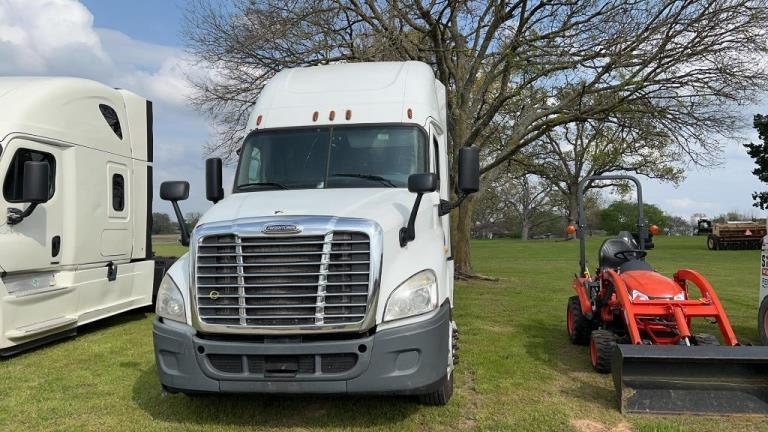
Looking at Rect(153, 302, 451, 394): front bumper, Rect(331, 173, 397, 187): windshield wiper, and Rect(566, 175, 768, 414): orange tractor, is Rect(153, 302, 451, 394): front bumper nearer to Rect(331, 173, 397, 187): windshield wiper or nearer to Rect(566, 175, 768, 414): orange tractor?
Rect(331, 173, 397, 187): windshield wiper

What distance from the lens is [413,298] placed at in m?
4.25

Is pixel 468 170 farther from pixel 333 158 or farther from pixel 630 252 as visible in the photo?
pixel 630 252

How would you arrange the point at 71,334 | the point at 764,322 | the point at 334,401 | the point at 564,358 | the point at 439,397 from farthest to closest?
the point at 71,334, the point at 564,358, the point at 764,322, the point at 334,401, the point at 439,397

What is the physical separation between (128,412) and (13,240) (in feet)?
10.6

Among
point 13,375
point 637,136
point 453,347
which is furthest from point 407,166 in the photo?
point 637,136

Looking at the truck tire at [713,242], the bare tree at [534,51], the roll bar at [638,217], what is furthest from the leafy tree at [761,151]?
the roll bar at [638,217]

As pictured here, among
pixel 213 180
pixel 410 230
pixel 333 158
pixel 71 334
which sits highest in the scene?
pixel 333 158

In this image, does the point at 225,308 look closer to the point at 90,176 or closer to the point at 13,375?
the point at 13,375

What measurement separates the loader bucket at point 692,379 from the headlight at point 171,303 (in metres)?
3.44

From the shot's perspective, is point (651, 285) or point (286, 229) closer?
point (286, 229)

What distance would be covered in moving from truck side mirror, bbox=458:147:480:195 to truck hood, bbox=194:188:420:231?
0.37 meters

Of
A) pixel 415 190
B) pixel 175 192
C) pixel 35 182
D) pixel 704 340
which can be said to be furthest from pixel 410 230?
pixel 35 182

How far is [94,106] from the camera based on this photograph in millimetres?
8523

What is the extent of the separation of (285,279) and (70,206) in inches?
200
